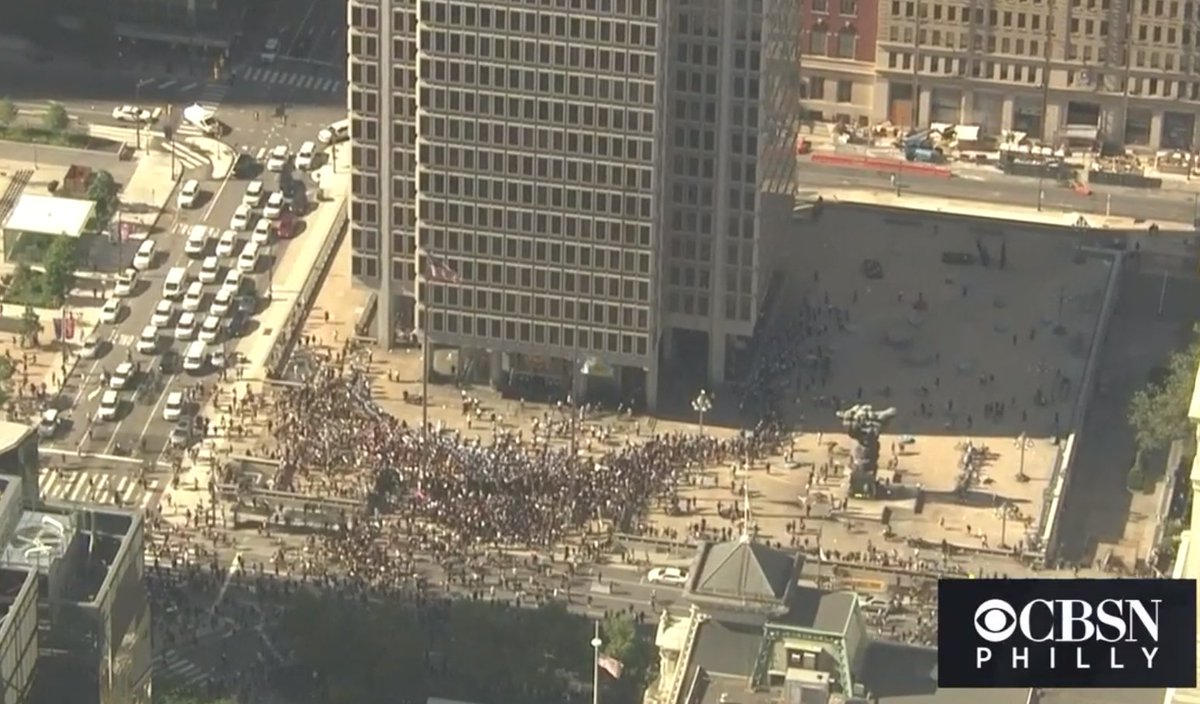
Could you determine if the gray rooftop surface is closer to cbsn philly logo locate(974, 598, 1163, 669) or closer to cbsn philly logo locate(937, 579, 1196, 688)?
cbsn philly logo locate(937, 579, 1196, 688)

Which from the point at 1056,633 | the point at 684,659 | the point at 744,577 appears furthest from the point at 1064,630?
the point at 744,577

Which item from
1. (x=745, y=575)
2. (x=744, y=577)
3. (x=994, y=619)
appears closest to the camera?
(x=994, y=619)

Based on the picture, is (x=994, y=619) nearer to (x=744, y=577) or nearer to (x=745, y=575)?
(x=744, y=577)

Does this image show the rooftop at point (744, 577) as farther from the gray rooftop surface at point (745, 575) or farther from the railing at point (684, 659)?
the railing at point (684, 659)

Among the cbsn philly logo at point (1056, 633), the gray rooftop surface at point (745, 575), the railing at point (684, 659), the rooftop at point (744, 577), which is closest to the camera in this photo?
the cbsn philly logo at point (1056, 633)

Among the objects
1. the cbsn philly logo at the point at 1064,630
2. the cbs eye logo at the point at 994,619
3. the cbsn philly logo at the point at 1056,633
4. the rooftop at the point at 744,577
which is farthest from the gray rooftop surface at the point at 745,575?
the cbs eye logo at the point at 994,619

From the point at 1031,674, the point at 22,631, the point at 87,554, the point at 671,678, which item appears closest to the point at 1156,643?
the point at 1031,674

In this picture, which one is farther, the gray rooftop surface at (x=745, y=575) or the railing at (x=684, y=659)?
the gray rooftop surface at (x=745, y=575)
